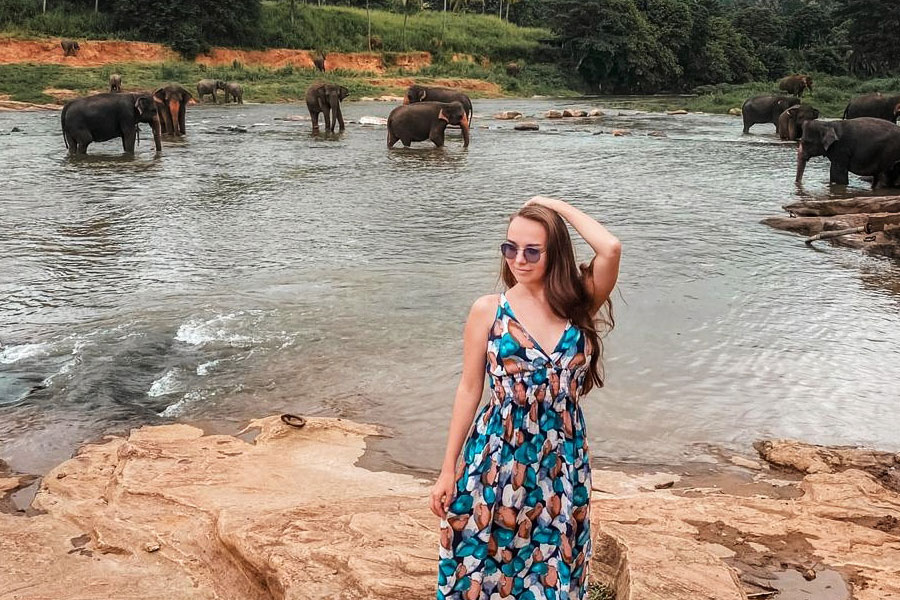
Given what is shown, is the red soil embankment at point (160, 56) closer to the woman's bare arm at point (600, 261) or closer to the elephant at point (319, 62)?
the elephant at point (319, 62)

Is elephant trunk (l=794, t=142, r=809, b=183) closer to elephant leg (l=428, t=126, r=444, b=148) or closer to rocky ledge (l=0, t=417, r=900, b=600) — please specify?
elephant leg (l=428, t=126, r=444, b=148)

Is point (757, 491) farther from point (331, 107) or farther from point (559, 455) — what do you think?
point (331, 107)

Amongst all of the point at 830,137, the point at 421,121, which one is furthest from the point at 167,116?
the point at 830,137

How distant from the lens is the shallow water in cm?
591

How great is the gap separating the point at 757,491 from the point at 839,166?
12794 mm

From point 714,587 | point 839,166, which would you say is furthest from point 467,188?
point 714,587

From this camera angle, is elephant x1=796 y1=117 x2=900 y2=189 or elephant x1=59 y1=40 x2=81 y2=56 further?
elephant x1=59 y1=40 x2=81 y2=56

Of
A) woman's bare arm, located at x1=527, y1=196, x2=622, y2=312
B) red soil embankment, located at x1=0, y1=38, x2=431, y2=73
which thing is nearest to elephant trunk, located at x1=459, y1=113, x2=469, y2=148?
woman's bare arm, located at x1=527, y1=196, x2=622, y2=312

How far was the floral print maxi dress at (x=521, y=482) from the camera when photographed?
Answer: 111 inches

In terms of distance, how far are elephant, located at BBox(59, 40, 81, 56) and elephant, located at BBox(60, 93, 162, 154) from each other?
28.7 metres

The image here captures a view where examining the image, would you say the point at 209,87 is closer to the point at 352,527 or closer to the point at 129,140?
the point at 129,140

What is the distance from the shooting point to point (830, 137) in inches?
610

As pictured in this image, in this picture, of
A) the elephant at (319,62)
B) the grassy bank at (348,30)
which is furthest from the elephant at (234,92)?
the elephant at (319,62)

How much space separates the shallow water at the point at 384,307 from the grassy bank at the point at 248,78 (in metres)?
23.0
